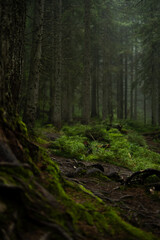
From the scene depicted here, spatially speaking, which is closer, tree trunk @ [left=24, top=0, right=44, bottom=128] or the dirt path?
the dirt path

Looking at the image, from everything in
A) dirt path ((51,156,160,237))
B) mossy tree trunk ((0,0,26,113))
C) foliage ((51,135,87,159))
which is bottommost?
dirt path ((51,156,160,237))

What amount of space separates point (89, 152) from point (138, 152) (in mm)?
2466

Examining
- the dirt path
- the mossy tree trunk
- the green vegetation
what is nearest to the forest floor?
the dirt path

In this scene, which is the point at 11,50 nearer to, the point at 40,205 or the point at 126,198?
the point at 40,205

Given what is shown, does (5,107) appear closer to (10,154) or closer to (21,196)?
(10,154)

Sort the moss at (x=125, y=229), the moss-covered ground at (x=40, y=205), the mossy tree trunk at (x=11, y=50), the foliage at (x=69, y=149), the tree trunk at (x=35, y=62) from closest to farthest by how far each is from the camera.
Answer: the moss-covered ground at (x=40, y=205) < the moss at (x=125, y=229) < the mossy tree trunk at (x=11, y=50) < the foliage at (x=69, y=149) < the tree trunk at (x=35, y=62)

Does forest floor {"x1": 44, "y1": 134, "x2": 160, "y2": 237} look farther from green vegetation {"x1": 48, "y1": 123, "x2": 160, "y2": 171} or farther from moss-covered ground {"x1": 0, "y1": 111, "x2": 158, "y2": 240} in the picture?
green vegetation {"x1": 48, "y1": 123, "x2": 160, "y2": 171}

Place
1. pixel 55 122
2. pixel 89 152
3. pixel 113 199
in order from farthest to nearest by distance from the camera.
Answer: pixel 55 122 < pixel 89 152 < pixel 113 199

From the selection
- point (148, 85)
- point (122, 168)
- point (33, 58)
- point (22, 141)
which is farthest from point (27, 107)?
point (148, 85)

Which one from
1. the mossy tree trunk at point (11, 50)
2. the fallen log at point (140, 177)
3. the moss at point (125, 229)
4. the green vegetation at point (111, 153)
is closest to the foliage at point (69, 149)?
the green vegetation at point (111, 153)

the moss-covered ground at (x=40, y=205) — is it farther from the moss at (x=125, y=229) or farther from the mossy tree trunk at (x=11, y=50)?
the mossy tree trunk at (x=11, y=50)

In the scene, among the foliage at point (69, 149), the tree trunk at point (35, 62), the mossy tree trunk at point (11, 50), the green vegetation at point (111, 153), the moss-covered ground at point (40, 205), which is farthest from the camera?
the tree trunk at point (35, 62)

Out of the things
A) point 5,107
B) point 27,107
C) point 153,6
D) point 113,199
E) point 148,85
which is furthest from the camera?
point 148,85

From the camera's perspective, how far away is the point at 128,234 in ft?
8.31
